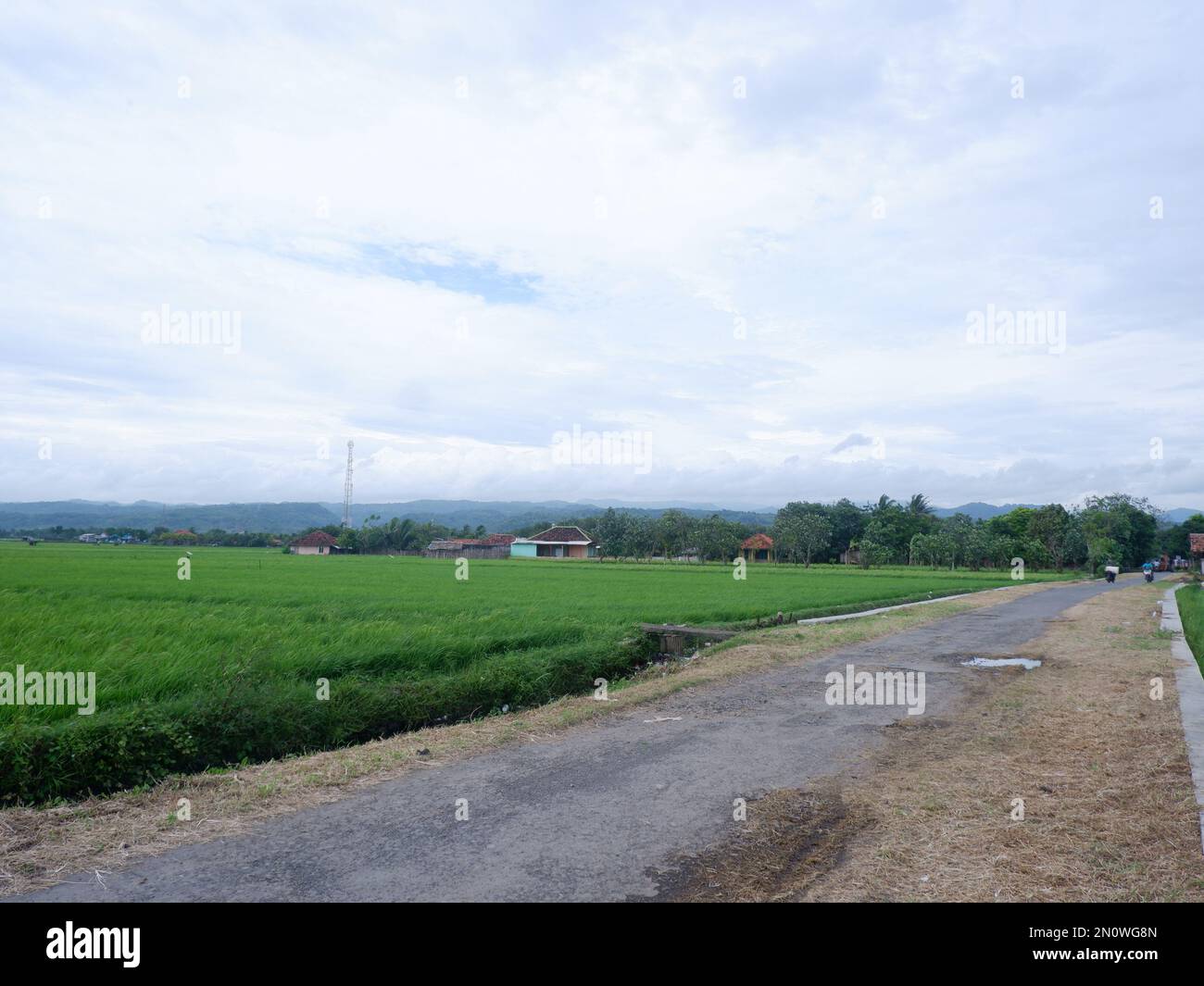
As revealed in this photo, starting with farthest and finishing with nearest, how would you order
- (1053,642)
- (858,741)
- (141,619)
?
(1053,642) → (141,619) → (858,741)

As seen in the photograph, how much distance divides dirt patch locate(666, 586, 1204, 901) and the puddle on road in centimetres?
313

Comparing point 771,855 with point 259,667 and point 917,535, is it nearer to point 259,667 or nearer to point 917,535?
point 259,667

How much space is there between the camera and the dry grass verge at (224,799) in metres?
4.23

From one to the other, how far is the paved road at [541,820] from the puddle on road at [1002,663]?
3.91 metres

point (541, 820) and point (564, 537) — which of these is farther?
point (564, 537)

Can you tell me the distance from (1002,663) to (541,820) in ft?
31.6

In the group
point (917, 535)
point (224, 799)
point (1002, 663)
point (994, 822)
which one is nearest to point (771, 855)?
point (994, 822)

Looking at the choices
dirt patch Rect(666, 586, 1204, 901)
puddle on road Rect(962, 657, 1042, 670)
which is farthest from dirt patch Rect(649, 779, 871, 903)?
puddle on road Rect(962, 657, 1042, 670)

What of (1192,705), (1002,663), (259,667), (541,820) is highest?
(259,667)

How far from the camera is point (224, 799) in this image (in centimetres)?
514
